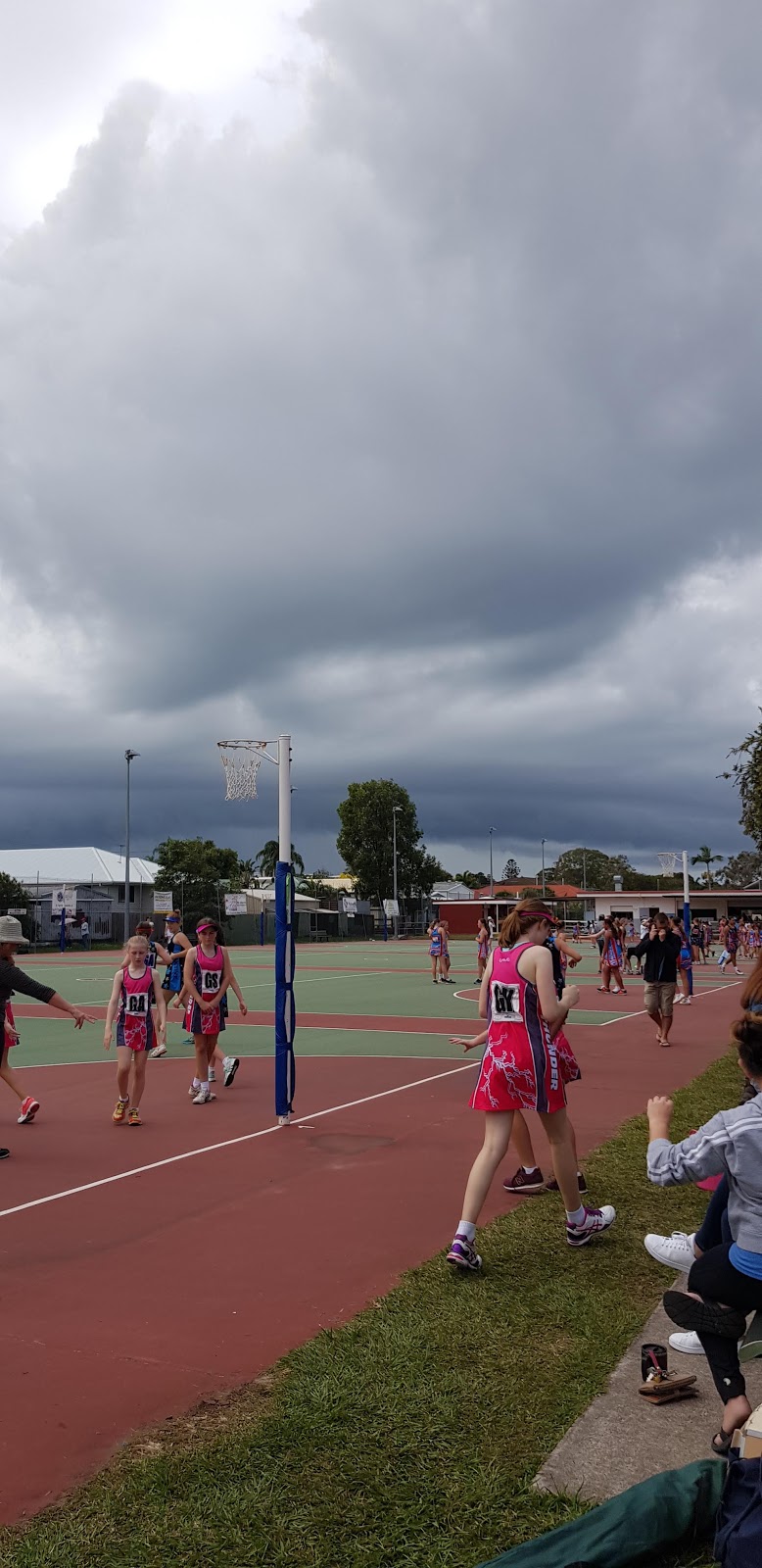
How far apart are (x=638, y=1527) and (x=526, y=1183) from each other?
4.73m

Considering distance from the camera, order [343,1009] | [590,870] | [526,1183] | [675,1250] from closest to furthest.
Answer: [675,1250] < [526,1183] < [343,1009] < [590,870]

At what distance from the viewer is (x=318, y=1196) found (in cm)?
761

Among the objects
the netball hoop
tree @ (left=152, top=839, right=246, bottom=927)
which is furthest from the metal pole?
tree @ (left=152, top=839, right=246, bottom=927)

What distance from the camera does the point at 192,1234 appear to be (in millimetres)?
6820

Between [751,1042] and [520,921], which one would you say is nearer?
[751,1042]

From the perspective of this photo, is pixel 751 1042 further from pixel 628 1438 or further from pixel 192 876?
pixel 192 876

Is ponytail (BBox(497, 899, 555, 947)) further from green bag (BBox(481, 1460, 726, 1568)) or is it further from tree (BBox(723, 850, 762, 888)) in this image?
tree (BBox(723, 850, 762, 888))

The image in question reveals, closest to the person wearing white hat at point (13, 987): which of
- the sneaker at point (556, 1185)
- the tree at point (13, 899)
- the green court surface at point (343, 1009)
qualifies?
the sneaker at point (556, 1185)

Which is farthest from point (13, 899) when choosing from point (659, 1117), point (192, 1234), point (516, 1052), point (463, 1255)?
point (659, 1117)

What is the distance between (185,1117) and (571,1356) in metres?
6.58

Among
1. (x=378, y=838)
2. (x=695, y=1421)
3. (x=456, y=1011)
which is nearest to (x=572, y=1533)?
(x=695, y=1421)

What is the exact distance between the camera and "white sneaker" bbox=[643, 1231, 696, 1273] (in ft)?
13.3

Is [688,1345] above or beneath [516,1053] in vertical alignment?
beneath

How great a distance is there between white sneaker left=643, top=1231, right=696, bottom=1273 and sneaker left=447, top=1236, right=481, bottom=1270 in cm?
182
